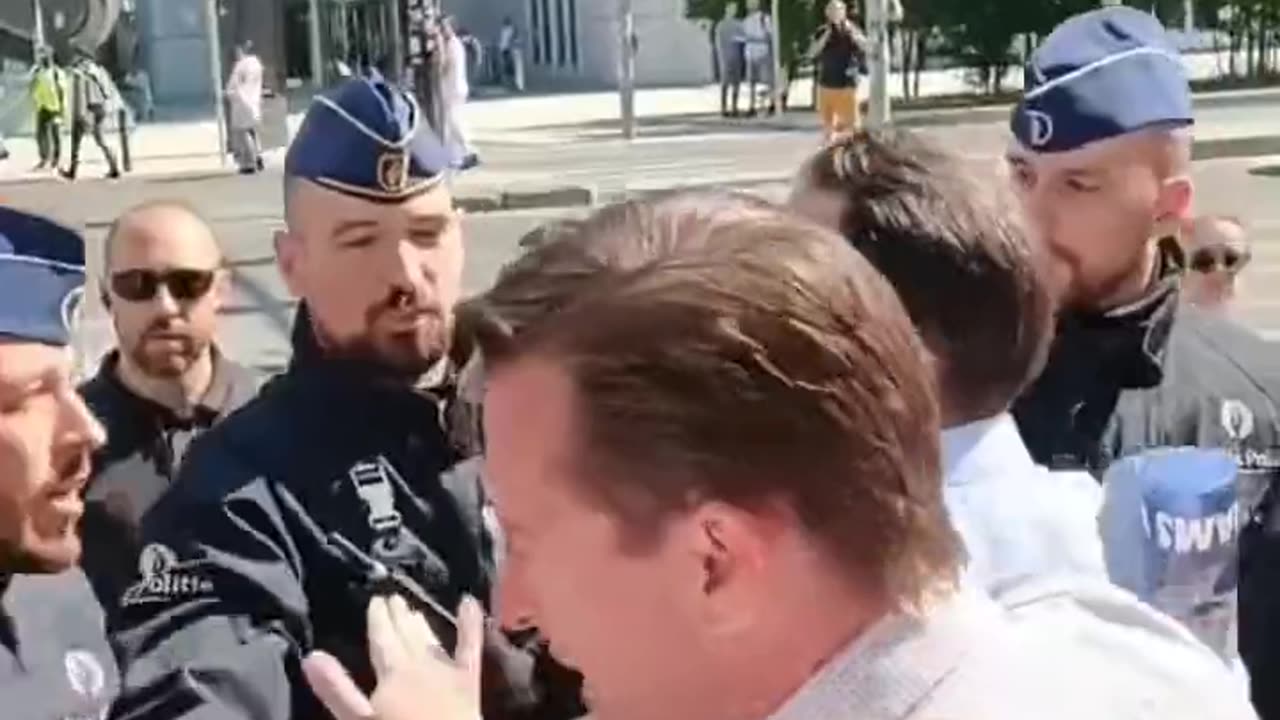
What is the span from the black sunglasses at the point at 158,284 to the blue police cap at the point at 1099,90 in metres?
2.40

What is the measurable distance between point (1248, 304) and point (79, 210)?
1311 centimetres

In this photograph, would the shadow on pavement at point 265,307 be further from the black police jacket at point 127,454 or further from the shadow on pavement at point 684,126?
the shadow on pavement at point 684,126

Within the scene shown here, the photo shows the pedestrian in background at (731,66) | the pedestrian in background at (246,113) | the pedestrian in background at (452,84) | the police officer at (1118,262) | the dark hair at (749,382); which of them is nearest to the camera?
the dark hair at (749,382)

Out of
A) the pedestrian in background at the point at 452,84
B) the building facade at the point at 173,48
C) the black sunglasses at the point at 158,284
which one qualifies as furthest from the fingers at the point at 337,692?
the building facade at the point at 173,48

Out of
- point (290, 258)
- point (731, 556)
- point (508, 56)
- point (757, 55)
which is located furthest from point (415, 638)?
point (508, 56)

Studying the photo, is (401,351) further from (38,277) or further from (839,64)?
(839,64)

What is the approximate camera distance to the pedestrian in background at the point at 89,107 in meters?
28.5

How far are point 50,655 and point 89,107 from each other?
26.6 meters

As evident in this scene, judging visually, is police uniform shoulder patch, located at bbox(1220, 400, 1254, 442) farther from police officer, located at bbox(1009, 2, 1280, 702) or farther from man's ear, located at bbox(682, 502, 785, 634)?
man's ear, located at bbox(682, 502, 785, 634)

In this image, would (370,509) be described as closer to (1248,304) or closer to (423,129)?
(423,129)

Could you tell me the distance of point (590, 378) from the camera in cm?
173

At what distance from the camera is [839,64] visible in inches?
998

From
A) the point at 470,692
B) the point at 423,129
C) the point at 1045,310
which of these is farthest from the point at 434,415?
the point at 470,692

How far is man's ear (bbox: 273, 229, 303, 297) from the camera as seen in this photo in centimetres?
355
